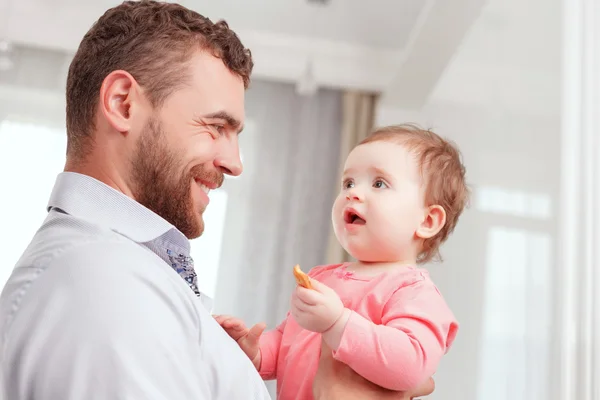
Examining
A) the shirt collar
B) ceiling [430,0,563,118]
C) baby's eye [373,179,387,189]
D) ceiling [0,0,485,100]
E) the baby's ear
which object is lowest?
the shirt collar

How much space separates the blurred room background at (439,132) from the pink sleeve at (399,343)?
53 centimetres

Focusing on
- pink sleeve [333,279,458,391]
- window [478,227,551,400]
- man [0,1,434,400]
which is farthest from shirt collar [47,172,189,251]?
window [478,227,551,400]

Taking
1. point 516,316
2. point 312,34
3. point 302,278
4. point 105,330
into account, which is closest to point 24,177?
point 312,34

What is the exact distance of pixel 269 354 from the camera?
1425 millimetres

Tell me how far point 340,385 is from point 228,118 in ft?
1.69

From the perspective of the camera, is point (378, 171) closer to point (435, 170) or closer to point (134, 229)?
point (435, 170)

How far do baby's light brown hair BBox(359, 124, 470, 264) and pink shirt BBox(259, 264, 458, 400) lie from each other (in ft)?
0.53

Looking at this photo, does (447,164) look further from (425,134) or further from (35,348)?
(35,348)

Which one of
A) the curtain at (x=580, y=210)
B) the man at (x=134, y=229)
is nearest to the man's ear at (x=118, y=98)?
the man at (x=134, y=229)

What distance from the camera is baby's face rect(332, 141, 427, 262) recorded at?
1391 mm

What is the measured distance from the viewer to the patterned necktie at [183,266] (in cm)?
121

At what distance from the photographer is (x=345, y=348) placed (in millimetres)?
1188

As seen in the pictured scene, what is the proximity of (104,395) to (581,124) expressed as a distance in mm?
1386

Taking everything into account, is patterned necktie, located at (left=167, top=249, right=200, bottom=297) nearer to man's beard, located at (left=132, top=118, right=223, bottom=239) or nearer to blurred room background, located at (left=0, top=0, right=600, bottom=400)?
man's beard, located at (left=132, top=118, right=223, bottom=239)
